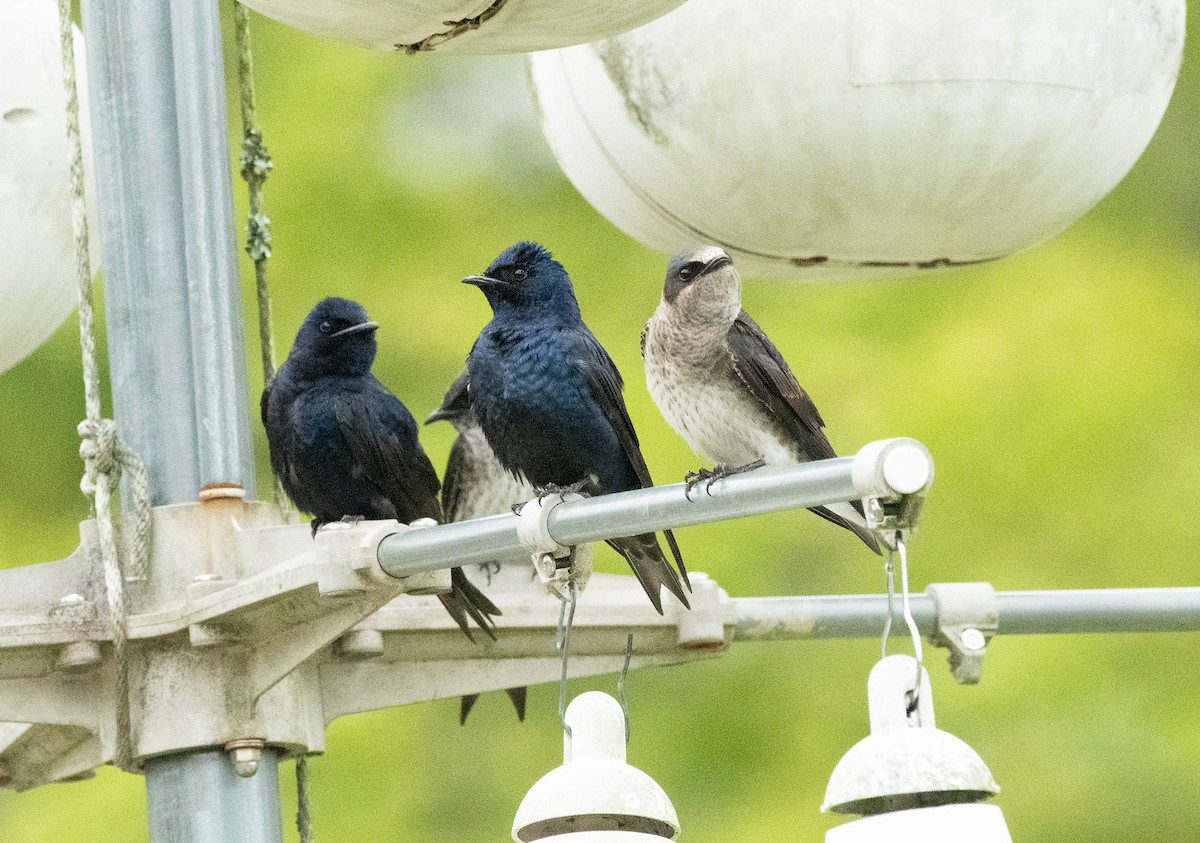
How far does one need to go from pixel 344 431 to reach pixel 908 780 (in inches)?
102

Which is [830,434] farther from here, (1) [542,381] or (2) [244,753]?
(2) [244,753]

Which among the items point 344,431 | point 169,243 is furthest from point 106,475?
point 344,431

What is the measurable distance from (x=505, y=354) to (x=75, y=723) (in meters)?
1.24

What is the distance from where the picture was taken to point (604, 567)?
22.7 ft

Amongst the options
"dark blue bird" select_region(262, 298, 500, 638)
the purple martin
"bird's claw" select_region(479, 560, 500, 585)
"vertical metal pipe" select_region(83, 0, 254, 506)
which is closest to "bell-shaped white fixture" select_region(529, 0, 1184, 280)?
"vertical metal pipe" select_region(83, 0, 254, 506)

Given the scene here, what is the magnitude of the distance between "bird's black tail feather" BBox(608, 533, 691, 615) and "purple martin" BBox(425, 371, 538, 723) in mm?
1475

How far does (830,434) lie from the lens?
6598 millimetres

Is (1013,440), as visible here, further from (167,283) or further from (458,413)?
(167,283)

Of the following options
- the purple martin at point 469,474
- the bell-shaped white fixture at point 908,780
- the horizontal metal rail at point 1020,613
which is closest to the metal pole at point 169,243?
the horizontal metal rail at point 1020,613

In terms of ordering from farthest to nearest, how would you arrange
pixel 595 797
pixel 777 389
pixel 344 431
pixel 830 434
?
1. pixel 830 434
2. pixel 344 431
3. pixel 777 389
4. pixel 595 797

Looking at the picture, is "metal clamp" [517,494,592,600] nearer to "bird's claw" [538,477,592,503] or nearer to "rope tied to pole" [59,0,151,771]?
"rope tied to pole" [59,0,151,771]

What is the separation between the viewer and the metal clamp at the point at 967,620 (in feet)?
10.0

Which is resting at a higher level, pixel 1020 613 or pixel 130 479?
pixel 130 479

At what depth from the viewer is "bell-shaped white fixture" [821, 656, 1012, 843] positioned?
1787 mm
